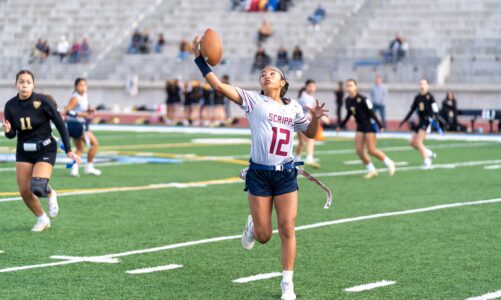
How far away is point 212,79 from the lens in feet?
26.2

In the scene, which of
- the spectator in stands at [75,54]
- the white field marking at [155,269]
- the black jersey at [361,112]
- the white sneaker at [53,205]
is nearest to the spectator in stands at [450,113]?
the black jersey at [361,112]

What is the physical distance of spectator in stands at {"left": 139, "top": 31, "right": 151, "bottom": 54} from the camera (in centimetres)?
4531

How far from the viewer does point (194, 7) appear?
46844mm

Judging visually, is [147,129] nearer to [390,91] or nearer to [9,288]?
[390,91]

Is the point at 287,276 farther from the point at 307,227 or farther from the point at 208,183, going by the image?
the point at 208,183

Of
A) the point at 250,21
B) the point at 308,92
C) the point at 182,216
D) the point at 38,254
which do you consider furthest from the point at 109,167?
the point at 250,21

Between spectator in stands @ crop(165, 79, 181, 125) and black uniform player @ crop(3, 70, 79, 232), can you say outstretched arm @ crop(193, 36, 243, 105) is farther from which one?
spectator in stands @ crop(165, 79, 181, 125)

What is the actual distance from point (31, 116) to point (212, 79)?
3.87 m

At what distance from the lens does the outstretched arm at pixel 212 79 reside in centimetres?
802

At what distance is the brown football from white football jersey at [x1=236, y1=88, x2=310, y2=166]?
1.05 feet

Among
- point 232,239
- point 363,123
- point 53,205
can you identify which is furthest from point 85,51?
point 232,239

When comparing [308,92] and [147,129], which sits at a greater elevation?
[308,92]

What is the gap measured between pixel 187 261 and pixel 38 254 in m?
1.43

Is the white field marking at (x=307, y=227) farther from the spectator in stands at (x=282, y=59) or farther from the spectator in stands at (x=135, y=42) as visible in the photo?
the spectator in stands at (x=135, y=42)
